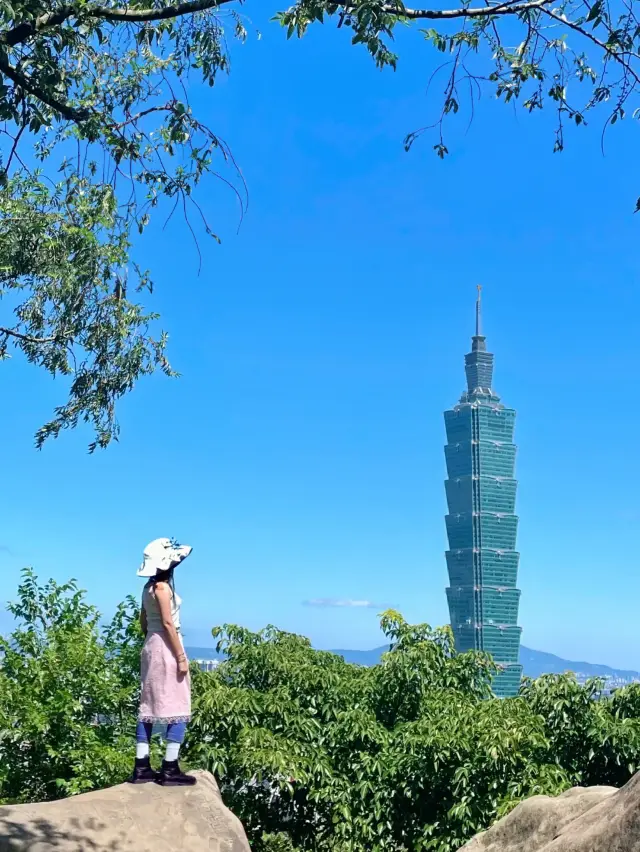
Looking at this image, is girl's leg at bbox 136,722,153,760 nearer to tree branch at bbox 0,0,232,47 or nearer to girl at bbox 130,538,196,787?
girl at bbox 130,538,196,787

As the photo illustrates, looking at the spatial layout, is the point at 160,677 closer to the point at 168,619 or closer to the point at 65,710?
the point at 168,619

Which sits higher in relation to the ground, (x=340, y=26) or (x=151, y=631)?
(x=340, y=26)

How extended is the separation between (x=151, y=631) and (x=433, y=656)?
629 cm

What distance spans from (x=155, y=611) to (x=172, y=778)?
5.19ft

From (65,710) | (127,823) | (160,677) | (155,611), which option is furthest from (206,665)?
(127,823)

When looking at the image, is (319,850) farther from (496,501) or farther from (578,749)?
(496,501)

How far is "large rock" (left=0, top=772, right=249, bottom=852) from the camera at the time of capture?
286 inches

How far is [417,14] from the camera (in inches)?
260

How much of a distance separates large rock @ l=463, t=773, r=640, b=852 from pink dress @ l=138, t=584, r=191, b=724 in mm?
3249

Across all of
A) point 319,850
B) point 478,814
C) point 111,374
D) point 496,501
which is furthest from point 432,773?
point 496,501

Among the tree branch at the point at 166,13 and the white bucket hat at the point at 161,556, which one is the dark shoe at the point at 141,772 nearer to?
the white bucket hat at the point at 161,556

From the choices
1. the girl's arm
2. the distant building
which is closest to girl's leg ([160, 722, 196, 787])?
the girl's arm

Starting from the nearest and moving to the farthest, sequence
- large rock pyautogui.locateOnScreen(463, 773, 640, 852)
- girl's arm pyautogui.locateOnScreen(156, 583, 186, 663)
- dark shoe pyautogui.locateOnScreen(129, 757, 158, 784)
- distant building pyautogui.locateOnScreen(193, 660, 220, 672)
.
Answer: large rock pyautogui.locateOnScreen(463, 773, 640, 852)
girl's arm pyautogui.locateOnScreen(156, 583, 186, 663)
dark shoe pyautogui.locateOnScreen(129, 757, 158, 784)
distant building pyautogui.locateOnScreen(193, 660, 220, 672)

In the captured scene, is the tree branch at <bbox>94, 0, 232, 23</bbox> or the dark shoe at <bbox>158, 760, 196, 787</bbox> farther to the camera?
the dark shoe at <bbox>158, 760, 196, 787</bbox>
